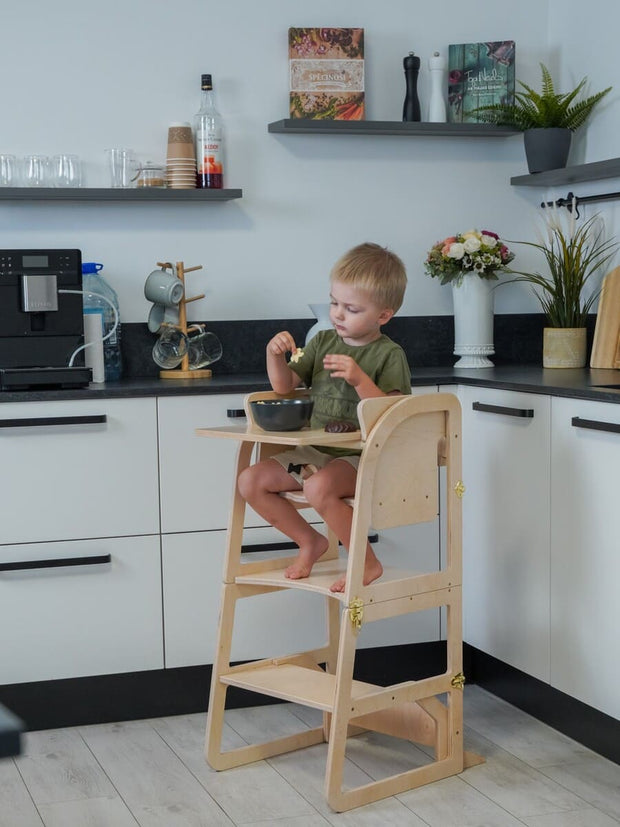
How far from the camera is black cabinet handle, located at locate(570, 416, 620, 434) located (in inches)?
91.7

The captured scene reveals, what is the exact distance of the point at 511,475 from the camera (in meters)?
2.78

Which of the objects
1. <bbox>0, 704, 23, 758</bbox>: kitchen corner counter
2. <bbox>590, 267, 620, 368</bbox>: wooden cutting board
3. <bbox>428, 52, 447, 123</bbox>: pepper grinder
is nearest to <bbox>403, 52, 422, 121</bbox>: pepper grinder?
<bbox>428, 52, 447, 123</bbox>: pepper grinder

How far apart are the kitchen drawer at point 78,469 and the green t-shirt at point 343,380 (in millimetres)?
464

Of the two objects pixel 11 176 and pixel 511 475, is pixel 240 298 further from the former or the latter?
pixel 511 475

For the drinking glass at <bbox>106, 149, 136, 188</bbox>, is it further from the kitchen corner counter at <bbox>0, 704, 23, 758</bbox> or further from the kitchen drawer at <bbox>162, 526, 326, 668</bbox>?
the kitchen corner counter at <bbox>0, 704, 23, 758</bbox>

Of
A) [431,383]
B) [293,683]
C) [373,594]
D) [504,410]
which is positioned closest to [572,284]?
[431,383]


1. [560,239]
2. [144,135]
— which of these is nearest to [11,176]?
[144,135]

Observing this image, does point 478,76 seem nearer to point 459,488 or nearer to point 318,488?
point 459,488

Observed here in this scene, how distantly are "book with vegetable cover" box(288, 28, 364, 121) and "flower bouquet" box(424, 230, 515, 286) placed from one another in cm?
47

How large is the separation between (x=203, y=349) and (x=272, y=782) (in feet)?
4.25

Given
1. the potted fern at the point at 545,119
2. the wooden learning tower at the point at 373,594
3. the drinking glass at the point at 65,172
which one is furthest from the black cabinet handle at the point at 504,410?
the drinking glass at the point at 65,172

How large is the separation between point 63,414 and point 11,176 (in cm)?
77

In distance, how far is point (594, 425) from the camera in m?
2.39

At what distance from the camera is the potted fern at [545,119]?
10.9 feet
